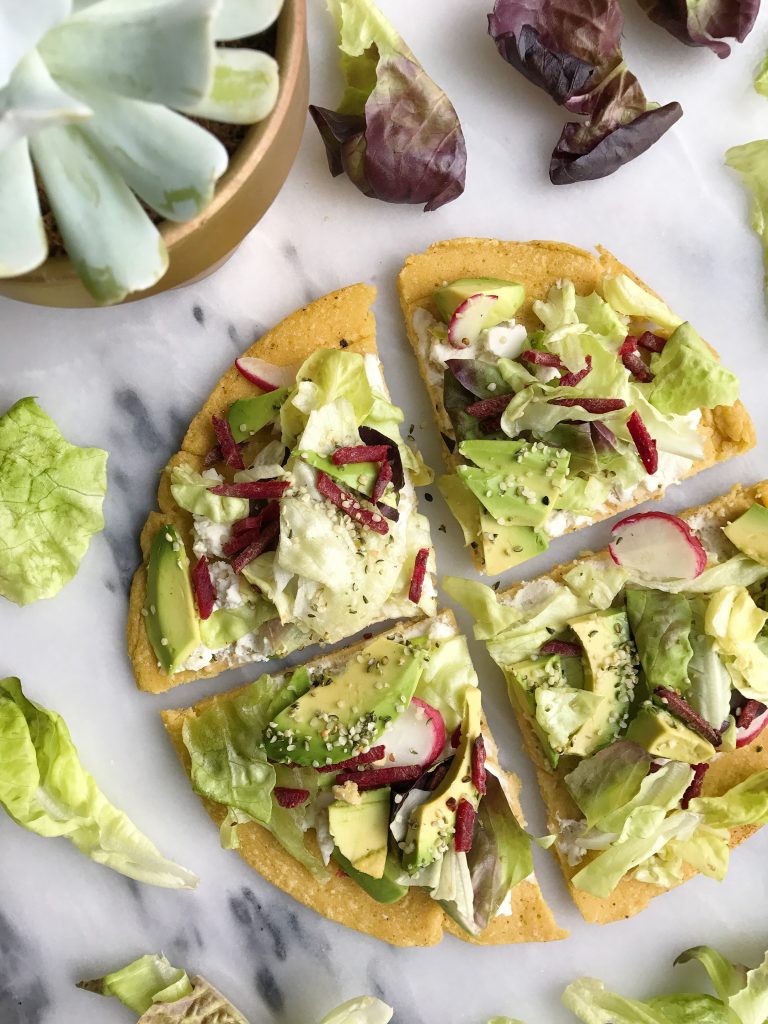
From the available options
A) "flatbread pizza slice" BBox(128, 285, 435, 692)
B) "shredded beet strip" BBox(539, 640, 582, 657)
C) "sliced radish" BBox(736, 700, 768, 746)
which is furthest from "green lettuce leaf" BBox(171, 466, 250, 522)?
"sliced radish" BBox(736, 700, 768, 746)

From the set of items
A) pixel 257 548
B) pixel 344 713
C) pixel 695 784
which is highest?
pixel 257 548

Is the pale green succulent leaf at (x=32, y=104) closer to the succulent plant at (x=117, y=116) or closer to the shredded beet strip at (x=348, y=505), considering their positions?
the succulent plant at (x=117, y=116)

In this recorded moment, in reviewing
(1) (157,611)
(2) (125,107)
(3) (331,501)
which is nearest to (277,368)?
(3) (331,501)

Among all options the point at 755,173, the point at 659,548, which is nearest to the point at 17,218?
the point at 659,548

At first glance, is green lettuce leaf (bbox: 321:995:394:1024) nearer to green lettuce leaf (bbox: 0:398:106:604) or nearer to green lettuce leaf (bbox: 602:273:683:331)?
green lettuce leaf (bbox: 0:398:106:604)

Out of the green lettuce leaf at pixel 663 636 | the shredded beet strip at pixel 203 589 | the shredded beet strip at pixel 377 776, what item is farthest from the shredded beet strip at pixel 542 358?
the shredded beet strip at pixel 377 776

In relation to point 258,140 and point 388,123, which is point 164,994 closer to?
point 258,140

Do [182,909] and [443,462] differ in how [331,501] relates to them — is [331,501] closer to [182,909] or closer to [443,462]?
[443,462]
